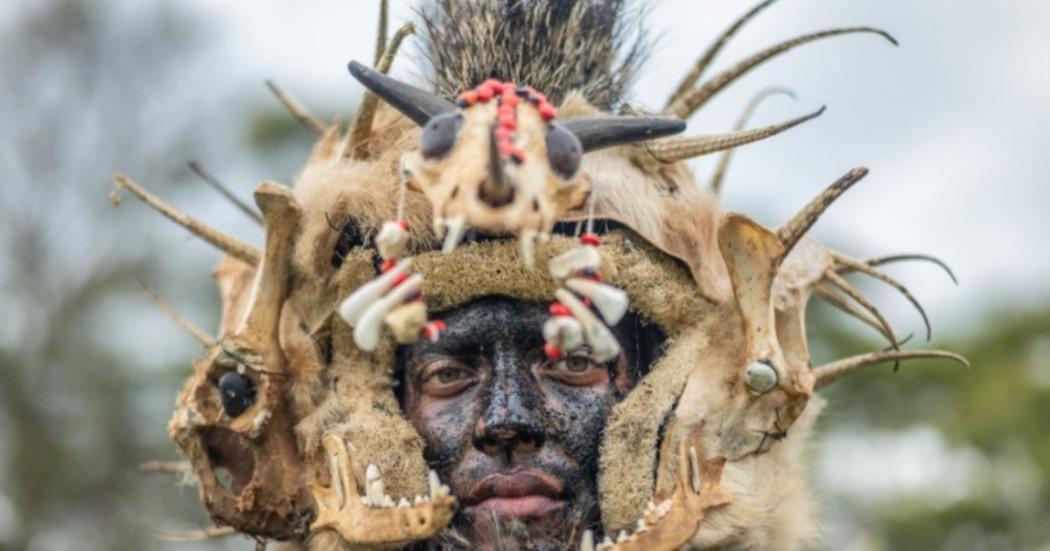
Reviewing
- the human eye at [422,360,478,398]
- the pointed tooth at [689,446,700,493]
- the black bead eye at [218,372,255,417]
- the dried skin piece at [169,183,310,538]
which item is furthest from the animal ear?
the black bead eye at [218,372,255,417]

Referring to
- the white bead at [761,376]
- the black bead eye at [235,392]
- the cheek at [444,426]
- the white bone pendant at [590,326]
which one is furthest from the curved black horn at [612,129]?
the black bead eye at [235,392]

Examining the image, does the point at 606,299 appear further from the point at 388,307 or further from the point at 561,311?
the point at 388,307

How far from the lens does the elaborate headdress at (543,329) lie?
4.43m

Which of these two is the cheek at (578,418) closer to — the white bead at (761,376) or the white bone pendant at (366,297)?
the white bead at (761,376)

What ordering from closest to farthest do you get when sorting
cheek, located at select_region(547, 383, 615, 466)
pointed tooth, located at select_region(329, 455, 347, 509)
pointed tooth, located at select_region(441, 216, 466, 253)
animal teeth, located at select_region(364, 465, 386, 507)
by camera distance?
pointed tooth, located at select_region(441, 216, 466, 253) < animal teeth, located at select_region(364, 465, 386, 507) < pointed tooth, located at select_region(329, 455, 347, 509) < cheek, located at select_region(547, 383, 615, 466)

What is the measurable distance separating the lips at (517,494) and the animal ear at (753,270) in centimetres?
70

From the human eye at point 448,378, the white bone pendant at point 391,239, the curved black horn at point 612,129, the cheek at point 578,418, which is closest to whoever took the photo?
the white bone pendant at point 391,239

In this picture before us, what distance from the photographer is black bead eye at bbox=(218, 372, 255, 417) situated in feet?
15.3

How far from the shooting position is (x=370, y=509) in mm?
4262

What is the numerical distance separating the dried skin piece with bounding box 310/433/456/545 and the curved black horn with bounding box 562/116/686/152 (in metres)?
0.96

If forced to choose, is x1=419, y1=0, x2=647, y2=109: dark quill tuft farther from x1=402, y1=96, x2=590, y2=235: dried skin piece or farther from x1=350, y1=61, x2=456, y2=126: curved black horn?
x1=402, y1=96, x2=590, y2=235: dried skin piece

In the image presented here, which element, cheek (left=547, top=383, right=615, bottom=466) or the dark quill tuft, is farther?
the dark quill tuft

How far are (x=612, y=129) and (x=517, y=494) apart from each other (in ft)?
3.45

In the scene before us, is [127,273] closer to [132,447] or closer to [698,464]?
[132,447]
